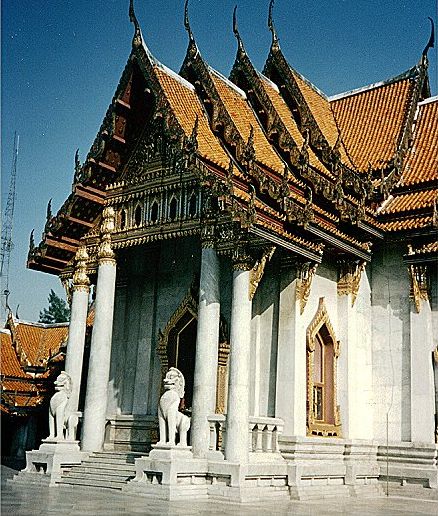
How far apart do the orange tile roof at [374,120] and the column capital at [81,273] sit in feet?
22.8

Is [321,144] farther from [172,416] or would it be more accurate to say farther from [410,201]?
[172,416]

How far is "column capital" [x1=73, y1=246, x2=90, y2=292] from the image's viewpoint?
50.4ft

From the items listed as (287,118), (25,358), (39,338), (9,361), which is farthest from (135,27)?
(39,338)

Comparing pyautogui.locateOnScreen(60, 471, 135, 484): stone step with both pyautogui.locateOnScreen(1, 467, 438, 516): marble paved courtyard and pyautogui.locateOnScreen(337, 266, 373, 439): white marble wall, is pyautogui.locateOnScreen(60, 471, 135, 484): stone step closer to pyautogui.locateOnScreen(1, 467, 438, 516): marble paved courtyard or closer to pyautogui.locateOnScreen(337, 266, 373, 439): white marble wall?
pyautogui.locateOnScreen(1, 467, 438, 516): marble paved courtyard

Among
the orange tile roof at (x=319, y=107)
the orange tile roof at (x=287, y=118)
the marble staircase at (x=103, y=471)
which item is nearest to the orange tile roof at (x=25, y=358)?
the marble staircase at (x=103, y=471)

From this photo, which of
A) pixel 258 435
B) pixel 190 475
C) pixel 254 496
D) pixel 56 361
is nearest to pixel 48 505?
pixel 190 475

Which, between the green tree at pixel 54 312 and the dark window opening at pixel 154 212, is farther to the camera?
the green tree at pixel 54 312

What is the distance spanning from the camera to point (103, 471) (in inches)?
510

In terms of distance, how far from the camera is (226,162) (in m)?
14.0

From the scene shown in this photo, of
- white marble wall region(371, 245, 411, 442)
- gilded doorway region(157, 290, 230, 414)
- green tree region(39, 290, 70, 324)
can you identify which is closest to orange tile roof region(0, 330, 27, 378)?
gilded doorway region(157, 290, 230, 414)

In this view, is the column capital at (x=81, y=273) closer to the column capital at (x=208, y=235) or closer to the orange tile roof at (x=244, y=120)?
the column capital at (x=208, y=235)

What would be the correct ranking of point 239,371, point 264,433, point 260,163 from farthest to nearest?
point 260,163 < point 264,433 < point 239,371

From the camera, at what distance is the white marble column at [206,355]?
40.9 feet

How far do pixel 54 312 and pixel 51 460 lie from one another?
1891 inches
